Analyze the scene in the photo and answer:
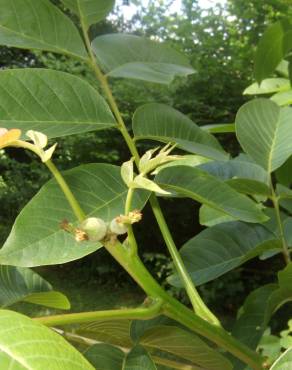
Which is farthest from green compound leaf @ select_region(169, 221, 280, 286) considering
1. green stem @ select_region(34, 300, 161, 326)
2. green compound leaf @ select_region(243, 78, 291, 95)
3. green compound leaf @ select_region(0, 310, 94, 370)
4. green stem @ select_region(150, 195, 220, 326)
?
green compound leaf @ select_region(243, 78, 291, 95)

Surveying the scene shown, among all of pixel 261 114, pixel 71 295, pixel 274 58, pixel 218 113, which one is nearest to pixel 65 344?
pixel 261 114

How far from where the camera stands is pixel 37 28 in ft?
2.19

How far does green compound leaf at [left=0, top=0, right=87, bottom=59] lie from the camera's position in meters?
0.66

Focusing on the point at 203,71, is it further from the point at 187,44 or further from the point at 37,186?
the point at 37,186

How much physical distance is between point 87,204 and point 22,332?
239 millimetres

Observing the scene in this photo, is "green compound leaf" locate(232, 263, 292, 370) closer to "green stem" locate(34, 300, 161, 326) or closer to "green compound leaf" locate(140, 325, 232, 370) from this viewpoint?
"green compound leaf" locate(140, 325, 232, 370)

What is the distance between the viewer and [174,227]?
4.71 m

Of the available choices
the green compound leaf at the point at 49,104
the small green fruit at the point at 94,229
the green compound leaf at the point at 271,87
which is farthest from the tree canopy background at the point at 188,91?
the small green fruit at the point at 94,229

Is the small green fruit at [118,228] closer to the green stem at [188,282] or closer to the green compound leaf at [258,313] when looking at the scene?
the green stem at [188,282]

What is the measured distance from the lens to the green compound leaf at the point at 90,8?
0.73 metres

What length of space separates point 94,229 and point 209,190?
0.75 feet

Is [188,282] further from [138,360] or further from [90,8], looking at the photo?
[90,8]

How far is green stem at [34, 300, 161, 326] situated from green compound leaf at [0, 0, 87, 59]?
39 centimetres

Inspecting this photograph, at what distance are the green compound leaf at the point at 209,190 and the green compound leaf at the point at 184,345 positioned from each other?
151 mm
